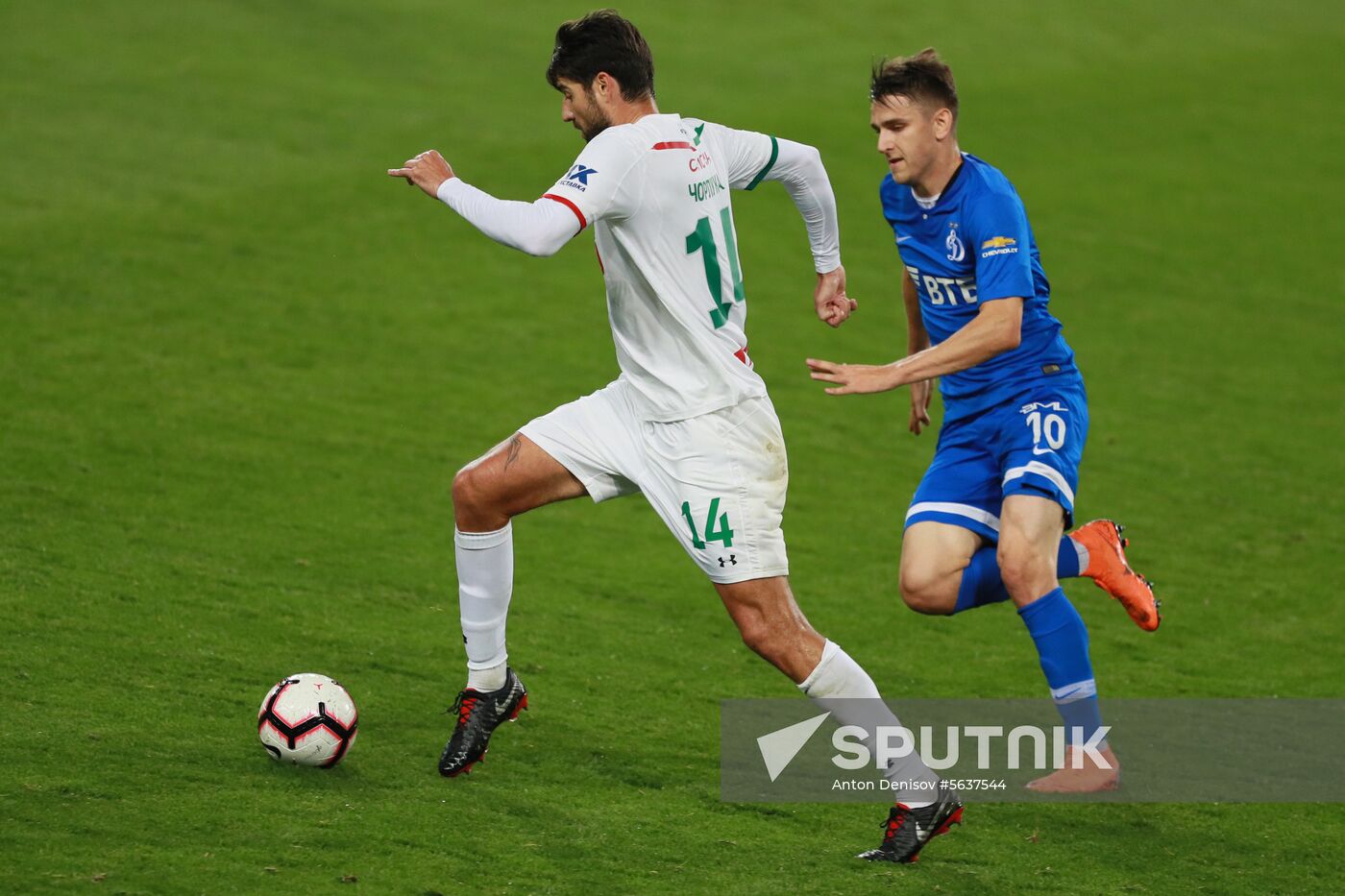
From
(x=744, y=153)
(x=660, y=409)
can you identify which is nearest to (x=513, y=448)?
(x=660, y=409)

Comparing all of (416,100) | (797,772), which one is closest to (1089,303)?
(416,100)

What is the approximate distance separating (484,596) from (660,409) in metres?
0.82

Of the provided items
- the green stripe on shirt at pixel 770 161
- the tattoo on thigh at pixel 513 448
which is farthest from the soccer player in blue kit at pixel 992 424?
the tattoo on thigh at pixel 513 448

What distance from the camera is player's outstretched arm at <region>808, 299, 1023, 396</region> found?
4.19m

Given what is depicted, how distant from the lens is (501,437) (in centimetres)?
839

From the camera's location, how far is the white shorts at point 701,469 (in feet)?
14.0

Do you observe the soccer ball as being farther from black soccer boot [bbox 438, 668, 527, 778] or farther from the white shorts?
the white shorts

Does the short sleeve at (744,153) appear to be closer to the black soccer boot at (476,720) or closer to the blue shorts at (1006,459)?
the blue shorts at (1006,459)

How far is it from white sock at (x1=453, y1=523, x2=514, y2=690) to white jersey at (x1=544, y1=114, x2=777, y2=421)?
0.63 metres

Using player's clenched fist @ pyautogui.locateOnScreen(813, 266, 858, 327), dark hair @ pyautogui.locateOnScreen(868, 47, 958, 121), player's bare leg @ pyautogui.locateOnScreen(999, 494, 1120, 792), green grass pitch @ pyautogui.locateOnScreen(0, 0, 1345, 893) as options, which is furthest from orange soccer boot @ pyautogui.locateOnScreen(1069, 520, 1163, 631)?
dark hair @ pyautogui.locateOnScreen(868, 47, 958, 121)

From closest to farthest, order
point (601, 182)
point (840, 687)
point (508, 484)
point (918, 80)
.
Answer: point (601, 182), point (840, 687), point (508, 484), point (918, 80)

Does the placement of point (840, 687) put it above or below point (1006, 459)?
below

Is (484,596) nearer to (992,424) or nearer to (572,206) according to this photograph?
(572,206)

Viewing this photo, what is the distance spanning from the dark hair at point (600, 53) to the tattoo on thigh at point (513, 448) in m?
1.04
